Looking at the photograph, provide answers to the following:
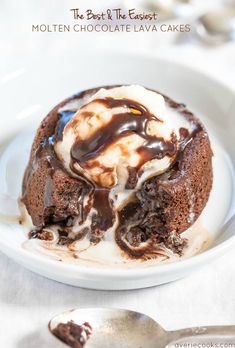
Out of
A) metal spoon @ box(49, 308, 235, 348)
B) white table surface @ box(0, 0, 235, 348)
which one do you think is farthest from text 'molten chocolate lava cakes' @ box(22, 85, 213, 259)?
metal spoon @ box(49, 308, 235, 348)

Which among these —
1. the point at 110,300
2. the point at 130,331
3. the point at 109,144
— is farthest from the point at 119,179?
the point at 130,331

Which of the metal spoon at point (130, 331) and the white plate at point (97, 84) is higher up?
the white plate at point (97, 84)

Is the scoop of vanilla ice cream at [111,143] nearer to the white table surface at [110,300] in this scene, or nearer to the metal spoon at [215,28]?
the white table surface at [110,300]

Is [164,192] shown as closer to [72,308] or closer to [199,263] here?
[199,263]

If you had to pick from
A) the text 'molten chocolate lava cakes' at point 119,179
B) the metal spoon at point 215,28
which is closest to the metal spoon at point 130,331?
the text 'molten chocolate lava cakes' at point 119,179

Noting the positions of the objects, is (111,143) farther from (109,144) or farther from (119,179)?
(119,179)

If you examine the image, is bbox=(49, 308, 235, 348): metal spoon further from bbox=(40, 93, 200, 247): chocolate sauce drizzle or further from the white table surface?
bbox=(40, 93, 200, 247): chocolate sauce drizzle

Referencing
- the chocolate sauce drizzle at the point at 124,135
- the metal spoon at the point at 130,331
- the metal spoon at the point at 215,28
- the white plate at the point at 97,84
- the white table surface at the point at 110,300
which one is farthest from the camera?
the metal spoon at the point at 215,28
